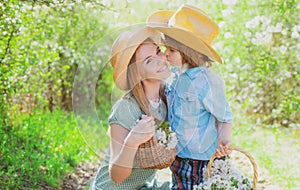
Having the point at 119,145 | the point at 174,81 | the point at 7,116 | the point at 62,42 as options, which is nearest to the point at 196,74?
the point at 174,81

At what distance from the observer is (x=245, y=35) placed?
598 centimetres

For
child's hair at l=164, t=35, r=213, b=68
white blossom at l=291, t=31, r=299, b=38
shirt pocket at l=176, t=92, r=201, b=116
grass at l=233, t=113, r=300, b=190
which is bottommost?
grass at l=233, t=113, r=300, b=190

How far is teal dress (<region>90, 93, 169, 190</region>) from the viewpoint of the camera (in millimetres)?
2514

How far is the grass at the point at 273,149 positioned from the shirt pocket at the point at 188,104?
1.92 meters

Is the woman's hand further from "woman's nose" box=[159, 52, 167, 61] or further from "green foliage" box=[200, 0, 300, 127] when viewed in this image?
"green foliage" box=[200, 0, 300, 127]

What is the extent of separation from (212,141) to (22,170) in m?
1.73

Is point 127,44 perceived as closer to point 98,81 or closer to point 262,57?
point 98,81

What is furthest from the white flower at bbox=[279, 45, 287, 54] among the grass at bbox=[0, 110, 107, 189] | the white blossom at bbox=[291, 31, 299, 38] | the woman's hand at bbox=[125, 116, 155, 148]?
the woman's hand at bbox=[125, 116, 155, 148]

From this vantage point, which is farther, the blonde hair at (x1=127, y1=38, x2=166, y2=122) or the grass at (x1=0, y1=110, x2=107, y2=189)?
the grass at (x1=0, y1=110, x2=107, y2=189)

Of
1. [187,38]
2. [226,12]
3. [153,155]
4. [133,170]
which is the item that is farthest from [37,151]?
[226,12]

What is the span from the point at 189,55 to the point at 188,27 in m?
0.21

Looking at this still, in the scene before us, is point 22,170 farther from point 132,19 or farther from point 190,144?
point 132,19

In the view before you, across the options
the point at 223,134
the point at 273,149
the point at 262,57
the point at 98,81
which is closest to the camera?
the point at 223,134

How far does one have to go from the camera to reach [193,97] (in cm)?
264
